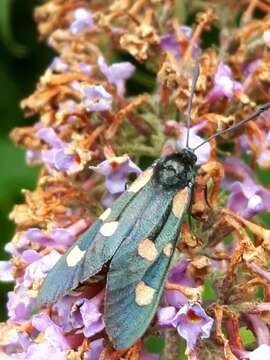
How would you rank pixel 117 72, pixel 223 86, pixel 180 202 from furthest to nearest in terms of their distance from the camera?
pixel 117 72 < pixel 223 86 < pixel 180 202

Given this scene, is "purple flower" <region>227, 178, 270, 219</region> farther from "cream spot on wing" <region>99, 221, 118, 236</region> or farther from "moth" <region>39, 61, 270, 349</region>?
"cream spot on wing" <region>99, 221, 118, 236</region>

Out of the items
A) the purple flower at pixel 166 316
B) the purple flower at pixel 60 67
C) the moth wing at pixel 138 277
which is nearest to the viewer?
the moth wing at pixel 138 277

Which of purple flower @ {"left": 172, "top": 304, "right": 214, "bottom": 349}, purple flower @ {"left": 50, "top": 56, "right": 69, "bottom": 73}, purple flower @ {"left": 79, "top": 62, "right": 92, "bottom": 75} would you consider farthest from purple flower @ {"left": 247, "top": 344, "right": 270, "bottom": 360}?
purple flower @ {"left": 50, "top": 56, "right": 69, "bottom": 73}


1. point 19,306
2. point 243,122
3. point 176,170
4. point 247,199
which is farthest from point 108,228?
point 243,122

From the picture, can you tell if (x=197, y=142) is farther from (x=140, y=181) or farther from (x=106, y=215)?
(x=106, y=215)

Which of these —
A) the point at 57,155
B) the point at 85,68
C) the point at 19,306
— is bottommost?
the point at 19,306

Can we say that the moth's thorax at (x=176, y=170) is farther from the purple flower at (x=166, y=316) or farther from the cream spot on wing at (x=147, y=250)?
the purple flower at (x=166, y=316)

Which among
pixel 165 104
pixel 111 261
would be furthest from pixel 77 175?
pixel 111 261

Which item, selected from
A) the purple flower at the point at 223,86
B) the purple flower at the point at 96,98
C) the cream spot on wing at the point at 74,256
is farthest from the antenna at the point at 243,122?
the cream spot on wing at the point at 74,256
